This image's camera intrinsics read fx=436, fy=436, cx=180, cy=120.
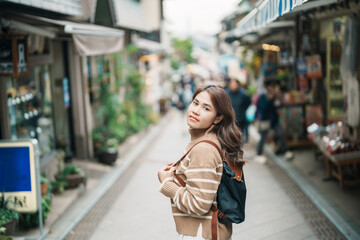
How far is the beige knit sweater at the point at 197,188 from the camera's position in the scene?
9.86 ft

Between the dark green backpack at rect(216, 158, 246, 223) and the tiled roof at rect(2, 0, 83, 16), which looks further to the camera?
the tiled roof at rect(2, 0, 83, 16)

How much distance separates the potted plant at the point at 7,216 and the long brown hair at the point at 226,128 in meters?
3.20

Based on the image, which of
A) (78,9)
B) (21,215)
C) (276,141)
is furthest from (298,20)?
(21,215)

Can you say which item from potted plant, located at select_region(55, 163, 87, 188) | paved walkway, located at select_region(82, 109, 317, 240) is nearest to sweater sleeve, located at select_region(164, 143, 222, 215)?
paved walkway, located at select_region(82, 109, 317, 240)

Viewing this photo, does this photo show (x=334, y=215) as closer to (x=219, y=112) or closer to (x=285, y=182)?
(x=285, y=182)

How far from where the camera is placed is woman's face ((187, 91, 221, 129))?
3.29 metres

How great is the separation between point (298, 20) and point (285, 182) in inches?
155

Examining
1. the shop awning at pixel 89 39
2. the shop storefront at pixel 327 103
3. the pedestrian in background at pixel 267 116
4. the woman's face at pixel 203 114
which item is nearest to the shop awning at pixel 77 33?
the shop awning at pixel 89 39

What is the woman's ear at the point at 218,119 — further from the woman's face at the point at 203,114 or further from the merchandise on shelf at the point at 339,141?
the merchandise on shelf at the point at 339,141

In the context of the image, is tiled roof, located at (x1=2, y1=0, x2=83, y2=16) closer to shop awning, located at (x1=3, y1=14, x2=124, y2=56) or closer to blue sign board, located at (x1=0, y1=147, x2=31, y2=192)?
shop awning, located at (x1=3, y1=14, x2=124, y2=56)

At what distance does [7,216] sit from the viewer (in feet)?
18.0

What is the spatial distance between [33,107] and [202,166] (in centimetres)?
671

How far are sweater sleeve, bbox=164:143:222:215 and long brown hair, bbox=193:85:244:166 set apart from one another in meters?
0.22

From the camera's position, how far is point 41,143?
909 cm
